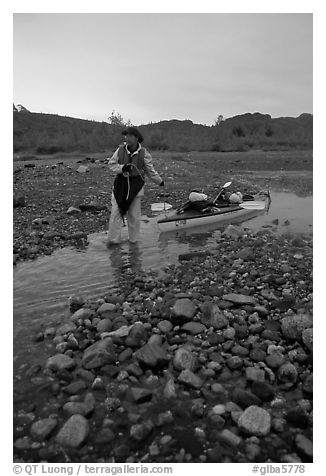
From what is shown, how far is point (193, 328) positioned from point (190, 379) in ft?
3.05

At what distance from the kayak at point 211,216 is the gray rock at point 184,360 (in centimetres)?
582

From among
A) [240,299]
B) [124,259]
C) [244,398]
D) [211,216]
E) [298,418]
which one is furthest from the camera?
[211,216]

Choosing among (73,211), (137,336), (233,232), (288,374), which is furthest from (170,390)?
(73,211)

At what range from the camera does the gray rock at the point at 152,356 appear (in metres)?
3.70

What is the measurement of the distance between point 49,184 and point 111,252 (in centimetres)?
963

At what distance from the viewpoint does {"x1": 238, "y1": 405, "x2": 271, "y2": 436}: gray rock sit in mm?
2859

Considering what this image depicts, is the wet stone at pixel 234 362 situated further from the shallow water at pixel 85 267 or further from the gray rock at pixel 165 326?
the shallow water at pixel 85 267

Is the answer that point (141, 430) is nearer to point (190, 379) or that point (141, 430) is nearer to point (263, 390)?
point (190, 379)

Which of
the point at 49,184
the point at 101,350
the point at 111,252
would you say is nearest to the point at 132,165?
the point at 111,252

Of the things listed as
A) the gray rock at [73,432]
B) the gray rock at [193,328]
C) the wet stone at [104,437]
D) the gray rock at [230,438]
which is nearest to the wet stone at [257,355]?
the gray rock at [193,328]

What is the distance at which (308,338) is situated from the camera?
3.91m

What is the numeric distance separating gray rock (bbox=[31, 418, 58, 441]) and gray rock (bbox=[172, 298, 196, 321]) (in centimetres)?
196

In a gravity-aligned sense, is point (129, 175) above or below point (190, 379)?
above

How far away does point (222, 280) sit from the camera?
5934mm
